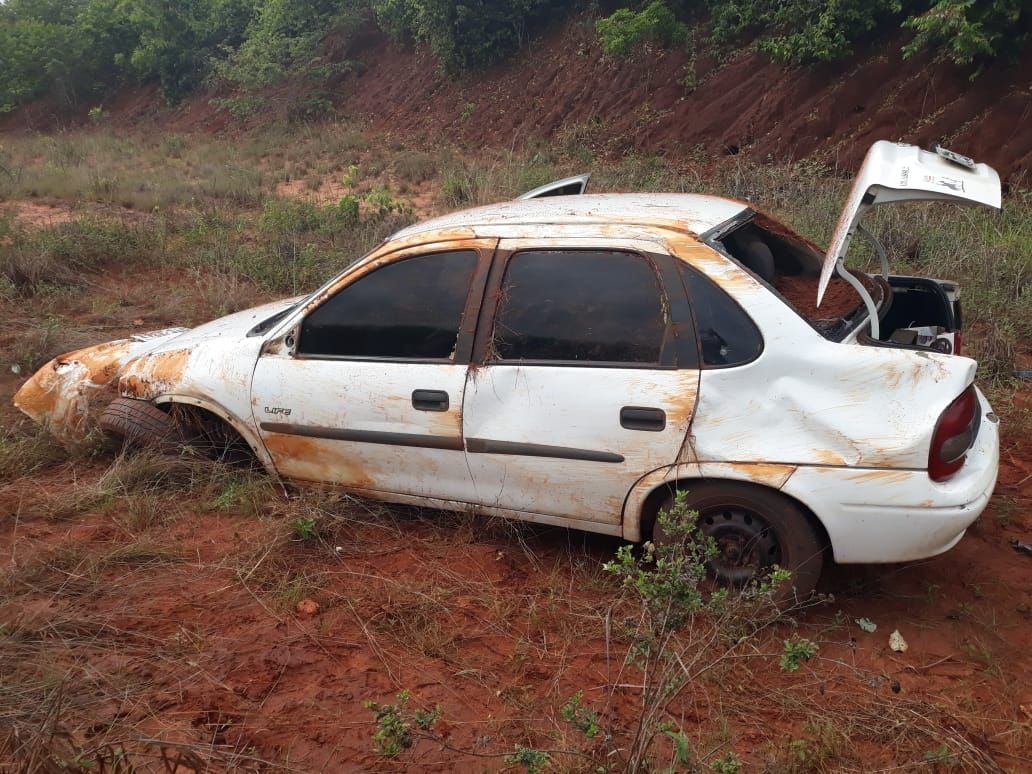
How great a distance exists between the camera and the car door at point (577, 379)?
9.64ft

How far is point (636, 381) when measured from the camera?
295 cm

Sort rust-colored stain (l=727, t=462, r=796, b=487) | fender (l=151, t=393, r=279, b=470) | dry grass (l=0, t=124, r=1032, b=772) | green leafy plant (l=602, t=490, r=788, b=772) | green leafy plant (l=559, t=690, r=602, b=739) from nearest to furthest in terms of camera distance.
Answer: green leafy plant (l=559, t=690, r=602, b=739), green leafy plant (l=602, t=490, r=788, b=772), dry grass (l=0, t=124, r=1032, b=772), rust-colored stain (l=727, t=462, r=796, b=487), fender (l=151, t=393, r=279, b=470)

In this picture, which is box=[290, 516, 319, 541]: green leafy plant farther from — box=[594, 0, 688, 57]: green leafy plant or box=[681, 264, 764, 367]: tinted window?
box=[594, 0, 688, 57]: green leafy plant

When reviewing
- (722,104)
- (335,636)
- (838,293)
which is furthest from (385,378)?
(722,104)

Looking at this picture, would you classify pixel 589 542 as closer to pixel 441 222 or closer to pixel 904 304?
pixel 441 222

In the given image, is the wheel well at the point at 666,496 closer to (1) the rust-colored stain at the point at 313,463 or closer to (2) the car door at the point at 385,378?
(2) the car door at the point at 385,378

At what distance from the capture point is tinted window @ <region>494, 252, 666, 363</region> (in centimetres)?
301

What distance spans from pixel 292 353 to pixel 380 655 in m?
1.48

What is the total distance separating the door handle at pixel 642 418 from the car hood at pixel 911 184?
734mm

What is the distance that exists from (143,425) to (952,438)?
369cm

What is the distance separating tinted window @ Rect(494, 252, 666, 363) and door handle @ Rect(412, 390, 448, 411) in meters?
0.31

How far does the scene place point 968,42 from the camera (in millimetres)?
9219

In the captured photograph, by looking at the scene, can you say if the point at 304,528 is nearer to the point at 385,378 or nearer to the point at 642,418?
the point at 385,378

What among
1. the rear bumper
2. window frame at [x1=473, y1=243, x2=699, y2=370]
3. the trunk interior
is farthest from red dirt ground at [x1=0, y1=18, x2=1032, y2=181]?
window frame at [x1=473, y1=243, x2=699, y2=370]
